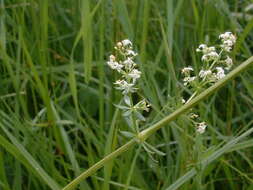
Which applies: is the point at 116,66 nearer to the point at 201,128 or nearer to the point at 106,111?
the point at 201,128

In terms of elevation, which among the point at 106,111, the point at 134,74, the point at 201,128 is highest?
the point at 134,74

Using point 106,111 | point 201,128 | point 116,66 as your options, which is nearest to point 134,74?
point 116,66

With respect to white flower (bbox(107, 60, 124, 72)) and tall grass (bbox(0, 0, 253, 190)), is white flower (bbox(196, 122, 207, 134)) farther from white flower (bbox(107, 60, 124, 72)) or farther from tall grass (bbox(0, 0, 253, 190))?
white flower (bbox(107, 60, 124, 72))

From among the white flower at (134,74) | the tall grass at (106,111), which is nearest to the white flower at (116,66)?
the white flower at (134,74)

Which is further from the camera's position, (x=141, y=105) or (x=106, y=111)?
(x=106, y=111)

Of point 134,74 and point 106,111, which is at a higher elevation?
point 134,74

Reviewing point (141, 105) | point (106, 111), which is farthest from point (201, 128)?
point (106, 111)

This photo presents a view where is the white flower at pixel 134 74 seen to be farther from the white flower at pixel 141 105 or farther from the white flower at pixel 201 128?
the white flower at pixel 201 128

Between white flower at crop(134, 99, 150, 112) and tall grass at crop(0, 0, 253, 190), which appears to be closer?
white flower at crop(134, 99, 150, 112)

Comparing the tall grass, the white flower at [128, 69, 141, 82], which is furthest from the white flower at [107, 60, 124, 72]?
the tall grass
